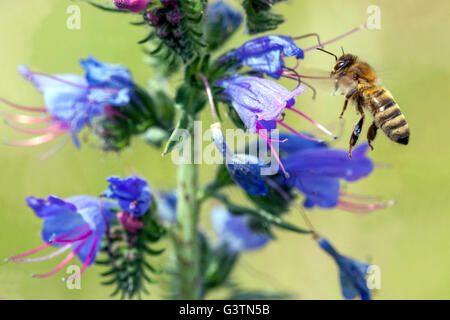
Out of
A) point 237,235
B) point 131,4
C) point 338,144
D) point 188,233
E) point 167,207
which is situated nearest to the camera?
point 131,4

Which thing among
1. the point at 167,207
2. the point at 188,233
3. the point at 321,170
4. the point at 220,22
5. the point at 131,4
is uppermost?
the point at 220,22

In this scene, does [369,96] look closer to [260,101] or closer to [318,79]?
[318,79]

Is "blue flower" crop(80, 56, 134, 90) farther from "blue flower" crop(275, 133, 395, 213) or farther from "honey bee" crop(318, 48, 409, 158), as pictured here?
"honey bee" crop(318, 48, 409, 158)

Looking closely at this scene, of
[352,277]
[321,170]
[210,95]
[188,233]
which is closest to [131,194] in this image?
[188,233]

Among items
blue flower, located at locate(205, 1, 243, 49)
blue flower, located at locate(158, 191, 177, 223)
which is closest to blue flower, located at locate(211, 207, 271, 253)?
blue flower, located at locate(158, 191, 177, 223)

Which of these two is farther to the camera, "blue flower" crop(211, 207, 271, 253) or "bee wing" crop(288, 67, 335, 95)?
"blue flower" crop(211, 207, 271, 253)
